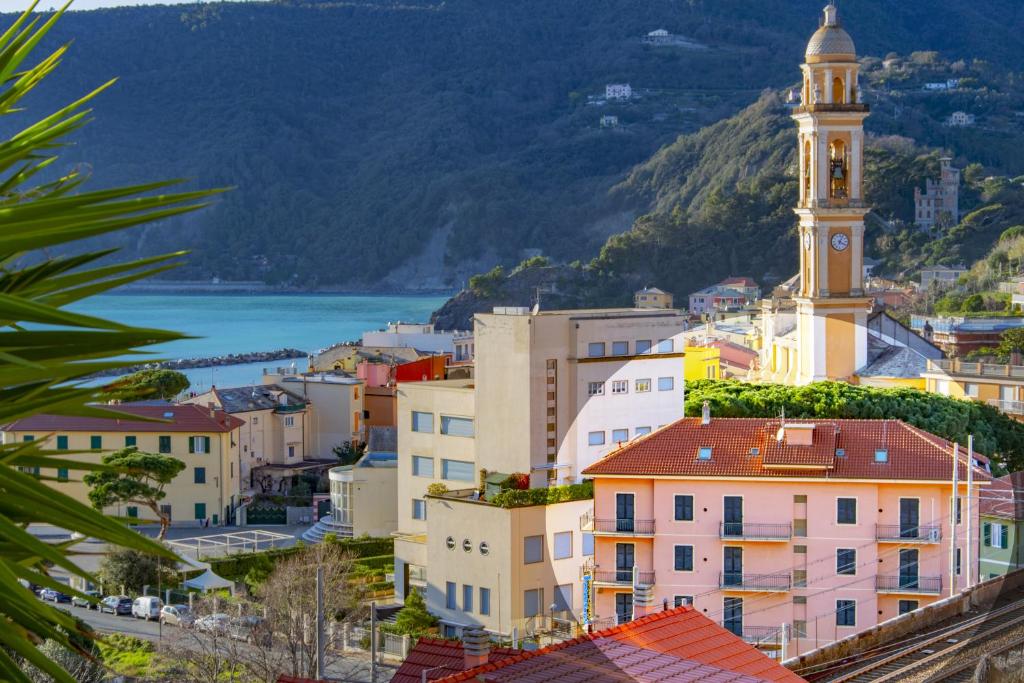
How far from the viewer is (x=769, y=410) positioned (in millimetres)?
22844

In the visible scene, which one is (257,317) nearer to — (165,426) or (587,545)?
(165,426)

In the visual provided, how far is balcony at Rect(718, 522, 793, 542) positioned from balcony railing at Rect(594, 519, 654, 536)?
0.72 m

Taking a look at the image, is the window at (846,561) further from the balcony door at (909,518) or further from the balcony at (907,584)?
the balcony door at (909,518)

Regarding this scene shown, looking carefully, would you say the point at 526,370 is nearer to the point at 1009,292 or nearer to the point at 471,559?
the point at 471,559

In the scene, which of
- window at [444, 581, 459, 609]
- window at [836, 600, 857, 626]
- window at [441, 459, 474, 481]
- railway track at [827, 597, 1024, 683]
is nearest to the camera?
railway track at [827, 597, 1024, 683]

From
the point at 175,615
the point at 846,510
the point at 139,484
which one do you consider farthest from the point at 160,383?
the point at 846,510

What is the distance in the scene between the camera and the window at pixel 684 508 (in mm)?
16969

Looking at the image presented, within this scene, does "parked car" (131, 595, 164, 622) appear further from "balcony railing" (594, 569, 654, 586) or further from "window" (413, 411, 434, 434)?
"balcony railing" (594, 569, 654, 586)

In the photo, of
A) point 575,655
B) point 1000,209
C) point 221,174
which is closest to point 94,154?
point 221,174

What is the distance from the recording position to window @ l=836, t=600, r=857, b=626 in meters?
16.5

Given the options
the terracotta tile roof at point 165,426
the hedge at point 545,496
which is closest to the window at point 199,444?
the terracotta tile roof at point 165,426

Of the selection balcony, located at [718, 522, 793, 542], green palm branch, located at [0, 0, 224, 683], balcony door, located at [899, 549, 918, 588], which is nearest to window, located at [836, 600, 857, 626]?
balcony door, located at [899, 549, 918, 588]

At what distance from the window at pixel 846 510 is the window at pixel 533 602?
346 cm

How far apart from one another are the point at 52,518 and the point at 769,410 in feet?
71.9
